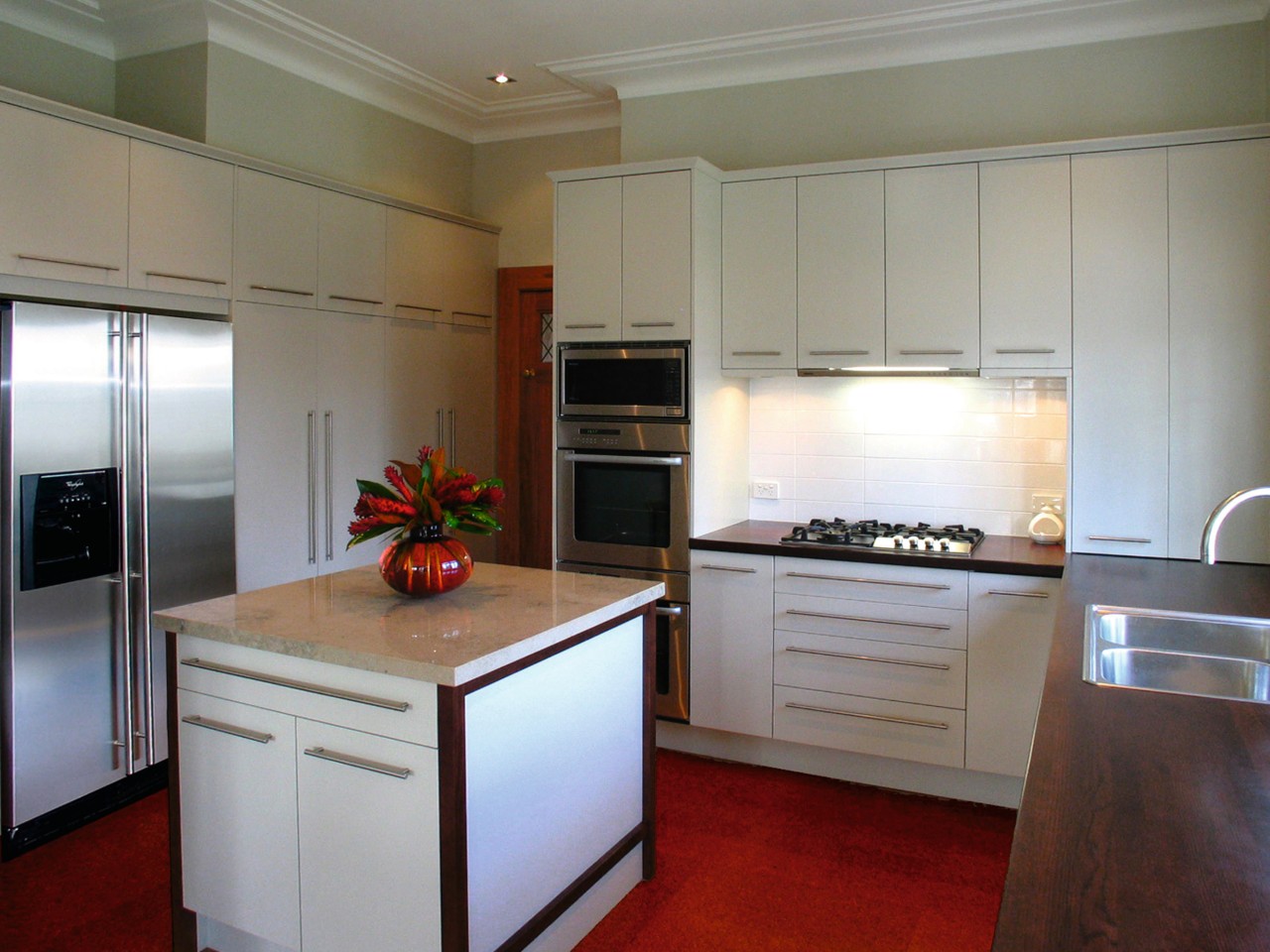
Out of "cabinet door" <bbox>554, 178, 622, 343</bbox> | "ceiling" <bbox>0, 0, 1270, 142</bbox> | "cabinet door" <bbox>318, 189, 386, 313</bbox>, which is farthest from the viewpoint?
"cabinet door" <bbox>318, 189, 386, 313</bbox>

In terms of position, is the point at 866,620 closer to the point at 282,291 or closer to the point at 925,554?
the point at 925,554

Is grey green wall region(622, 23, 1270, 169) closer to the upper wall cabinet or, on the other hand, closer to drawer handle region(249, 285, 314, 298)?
the upper wall cabinet

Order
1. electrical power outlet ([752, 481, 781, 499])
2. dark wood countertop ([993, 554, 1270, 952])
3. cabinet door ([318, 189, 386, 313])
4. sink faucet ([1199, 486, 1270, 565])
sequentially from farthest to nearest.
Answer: electrical power outlet ([752, 481, 781, 499]) → cabinet door ([318, 189, 386, 313]) → sink faucet ([1199, 486, 1270, 565]) → dark wood countertop ([993, 554, 1270, 952])

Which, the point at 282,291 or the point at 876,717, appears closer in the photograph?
the point at 876,717

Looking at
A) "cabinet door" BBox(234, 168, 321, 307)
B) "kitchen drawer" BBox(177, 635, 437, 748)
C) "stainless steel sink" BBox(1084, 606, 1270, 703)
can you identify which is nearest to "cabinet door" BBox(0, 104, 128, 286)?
"cabinet door" BBox(234, 168, 321, 307)

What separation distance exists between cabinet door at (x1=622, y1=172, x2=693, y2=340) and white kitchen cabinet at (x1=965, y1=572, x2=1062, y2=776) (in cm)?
150

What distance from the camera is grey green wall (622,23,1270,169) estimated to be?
3.43 metres

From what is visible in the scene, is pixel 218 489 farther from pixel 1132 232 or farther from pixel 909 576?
pixel 1132 232

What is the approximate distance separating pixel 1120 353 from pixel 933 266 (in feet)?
2.34

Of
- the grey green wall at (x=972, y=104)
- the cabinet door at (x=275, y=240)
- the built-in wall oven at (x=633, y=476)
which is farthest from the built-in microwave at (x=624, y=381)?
the cabinet door at (x=275, y=240)

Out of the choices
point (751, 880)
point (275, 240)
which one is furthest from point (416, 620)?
point (275, 240)

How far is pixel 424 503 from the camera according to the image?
2.37 meters

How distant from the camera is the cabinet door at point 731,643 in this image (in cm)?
371

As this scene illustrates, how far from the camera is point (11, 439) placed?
9.66 feet
